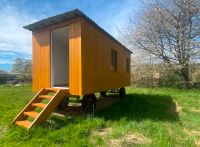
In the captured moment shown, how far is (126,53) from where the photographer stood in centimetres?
1402

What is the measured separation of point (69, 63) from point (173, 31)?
48.5 ft

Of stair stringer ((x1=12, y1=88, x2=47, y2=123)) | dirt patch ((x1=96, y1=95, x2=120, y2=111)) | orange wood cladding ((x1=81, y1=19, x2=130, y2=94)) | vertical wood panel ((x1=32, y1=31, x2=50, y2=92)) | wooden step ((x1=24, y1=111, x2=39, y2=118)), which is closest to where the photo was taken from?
wooden step ((x1=24, y1=111, x2=39, y2=118))

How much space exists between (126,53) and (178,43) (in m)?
7.59

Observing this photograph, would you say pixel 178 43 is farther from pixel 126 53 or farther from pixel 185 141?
pixel 185 141

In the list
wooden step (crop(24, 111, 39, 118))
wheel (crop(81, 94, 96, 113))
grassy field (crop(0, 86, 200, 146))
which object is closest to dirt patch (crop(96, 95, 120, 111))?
wheel (crop(81, 94, 96, 113))

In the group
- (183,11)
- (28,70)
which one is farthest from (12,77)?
(183,11)

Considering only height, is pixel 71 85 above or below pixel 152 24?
below

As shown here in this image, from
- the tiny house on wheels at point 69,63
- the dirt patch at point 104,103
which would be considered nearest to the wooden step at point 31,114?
the tiny house on wheels at point 69,63

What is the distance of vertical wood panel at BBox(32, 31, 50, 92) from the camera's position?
26.0 ft

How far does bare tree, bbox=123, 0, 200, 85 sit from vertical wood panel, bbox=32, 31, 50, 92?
552 inches

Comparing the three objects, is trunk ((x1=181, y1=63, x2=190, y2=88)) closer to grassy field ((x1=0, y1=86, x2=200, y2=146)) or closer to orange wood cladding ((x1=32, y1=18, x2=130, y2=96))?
orange wood cladding ((x1=32, y1=18, x2=130, y2=96))

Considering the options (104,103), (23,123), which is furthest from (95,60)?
(104,103)

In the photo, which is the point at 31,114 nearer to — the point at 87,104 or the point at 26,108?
the point at 26,108

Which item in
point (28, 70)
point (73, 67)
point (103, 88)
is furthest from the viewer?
point (28, 70)
